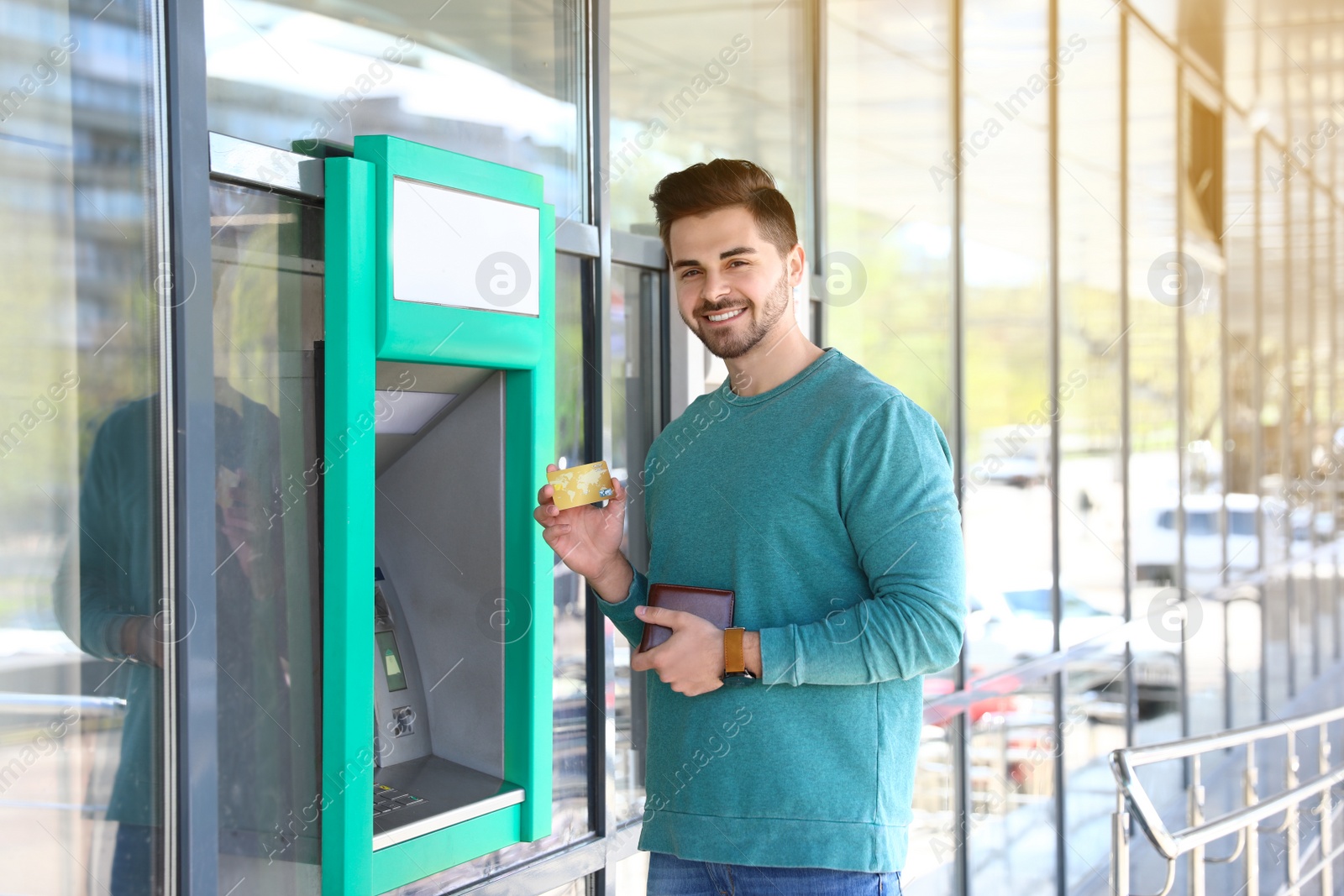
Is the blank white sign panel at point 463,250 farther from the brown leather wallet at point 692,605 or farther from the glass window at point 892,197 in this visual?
the glass window at point 892,197

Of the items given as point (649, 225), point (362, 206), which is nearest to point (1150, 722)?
point (649, 225)

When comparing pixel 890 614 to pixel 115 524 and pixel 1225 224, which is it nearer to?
pixel 115 524

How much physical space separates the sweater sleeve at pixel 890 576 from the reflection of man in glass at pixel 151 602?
779 mm

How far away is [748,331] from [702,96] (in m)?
1.38

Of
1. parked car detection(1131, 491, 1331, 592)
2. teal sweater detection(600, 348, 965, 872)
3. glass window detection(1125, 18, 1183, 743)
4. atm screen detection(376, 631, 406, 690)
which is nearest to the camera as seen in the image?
teal sweater detection(600, 348, 965, 872)

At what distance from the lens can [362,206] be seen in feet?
5.74

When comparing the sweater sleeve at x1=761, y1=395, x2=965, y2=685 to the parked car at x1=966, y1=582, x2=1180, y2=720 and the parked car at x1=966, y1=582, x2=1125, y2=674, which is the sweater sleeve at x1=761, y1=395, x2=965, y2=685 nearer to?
the parked car at x1=966, y1=582, x2=1180, y2=720

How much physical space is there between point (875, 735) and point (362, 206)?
107 cm

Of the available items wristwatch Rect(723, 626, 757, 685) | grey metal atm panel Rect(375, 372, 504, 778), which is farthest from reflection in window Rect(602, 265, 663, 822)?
wristwatch Rect(723, 626, 757, 685)

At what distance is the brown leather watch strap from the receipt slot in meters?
0.54

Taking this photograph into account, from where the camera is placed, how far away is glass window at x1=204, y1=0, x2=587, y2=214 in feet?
5.77

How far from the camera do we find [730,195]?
1760 mm

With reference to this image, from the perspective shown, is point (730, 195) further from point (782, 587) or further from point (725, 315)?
point (782, 587)

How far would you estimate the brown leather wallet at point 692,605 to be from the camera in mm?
1620
